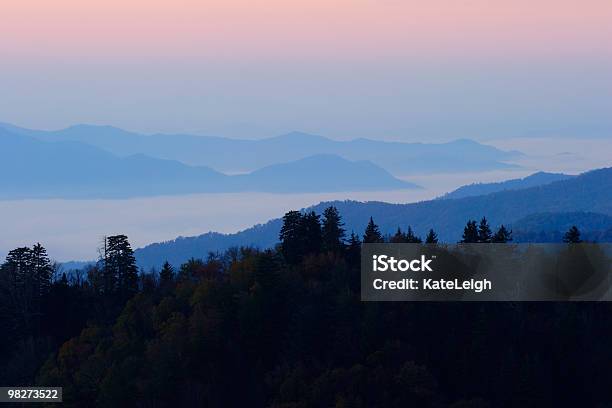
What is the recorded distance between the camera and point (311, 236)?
93562 mm

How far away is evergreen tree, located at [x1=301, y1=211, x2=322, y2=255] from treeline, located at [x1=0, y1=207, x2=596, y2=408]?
4.9 inches

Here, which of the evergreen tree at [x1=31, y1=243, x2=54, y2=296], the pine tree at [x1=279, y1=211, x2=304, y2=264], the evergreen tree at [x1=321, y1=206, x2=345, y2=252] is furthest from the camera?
the evergreen tree at [x1=31, y1=243, x2=54, y2=296]

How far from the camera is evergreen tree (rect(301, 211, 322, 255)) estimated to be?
93.2m

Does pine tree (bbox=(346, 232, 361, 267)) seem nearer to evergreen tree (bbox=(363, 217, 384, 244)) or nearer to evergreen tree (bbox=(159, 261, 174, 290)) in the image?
evergreen tree (bbox=(363, 217, 384, 244))

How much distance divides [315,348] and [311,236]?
46.4ft

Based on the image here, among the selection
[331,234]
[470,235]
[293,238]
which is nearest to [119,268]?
[293,238]

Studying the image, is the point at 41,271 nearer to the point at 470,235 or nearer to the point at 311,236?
the point at 311,236

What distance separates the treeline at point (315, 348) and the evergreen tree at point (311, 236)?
0.13m

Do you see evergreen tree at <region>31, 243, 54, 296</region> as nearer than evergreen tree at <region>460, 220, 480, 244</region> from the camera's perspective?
No

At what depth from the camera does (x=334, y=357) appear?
79750 millimetres

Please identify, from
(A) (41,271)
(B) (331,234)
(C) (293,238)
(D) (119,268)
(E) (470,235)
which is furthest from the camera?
(D) (119,268)

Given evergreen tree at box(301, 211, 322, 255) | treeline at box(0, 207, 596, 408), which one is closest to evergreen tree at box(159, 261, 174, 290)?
treeline at box(0, 207, 596, 408)

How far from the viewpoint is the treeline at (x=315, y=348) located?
7656 cm

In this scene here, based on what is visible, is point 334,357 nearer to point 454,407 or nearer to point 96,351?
point 454,407
